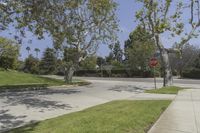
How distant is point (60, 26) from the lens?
2425cm

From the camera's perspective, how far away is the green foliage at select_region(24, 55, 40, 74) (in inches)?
3342

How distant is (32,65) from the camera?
86688mm

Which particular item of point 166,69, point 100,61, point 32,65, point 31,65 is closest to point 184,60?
point 100,61

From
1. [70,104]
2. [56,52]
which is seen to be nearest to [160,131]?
[70,104]

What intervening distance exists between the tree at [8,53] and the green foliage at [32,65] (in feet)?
75.7

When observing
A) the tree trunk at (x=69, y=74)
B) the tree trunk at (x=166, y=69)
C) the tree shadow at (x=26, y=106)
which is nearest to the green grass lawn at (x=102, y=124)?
the tree shadow at (x=26, y=106)

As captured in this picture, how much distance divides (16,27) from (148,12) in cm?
1047

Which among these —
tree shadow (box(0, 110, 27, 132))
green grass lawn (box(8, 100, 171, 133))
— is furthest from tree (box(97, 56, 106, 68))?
green grass lawn (box(8, 100, 171, 133))

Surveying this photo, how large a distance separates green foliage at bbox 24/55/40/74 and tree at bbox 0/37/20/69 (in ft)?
75.7

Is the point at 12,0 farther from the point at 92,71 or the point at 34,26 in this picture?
the point at 92,71

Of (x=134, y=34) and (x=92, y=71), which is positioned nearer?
(x=134, y=34)

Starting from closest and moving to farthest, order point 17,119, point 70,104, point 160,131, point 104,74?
point 160,131, point 17,119, point 70,104, point 104,74

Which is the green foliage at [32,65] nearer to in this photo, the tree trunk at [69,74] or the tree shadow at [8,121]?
the tree trunk at [69,74]

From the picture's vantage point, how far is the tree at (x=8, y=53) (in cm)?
5928
